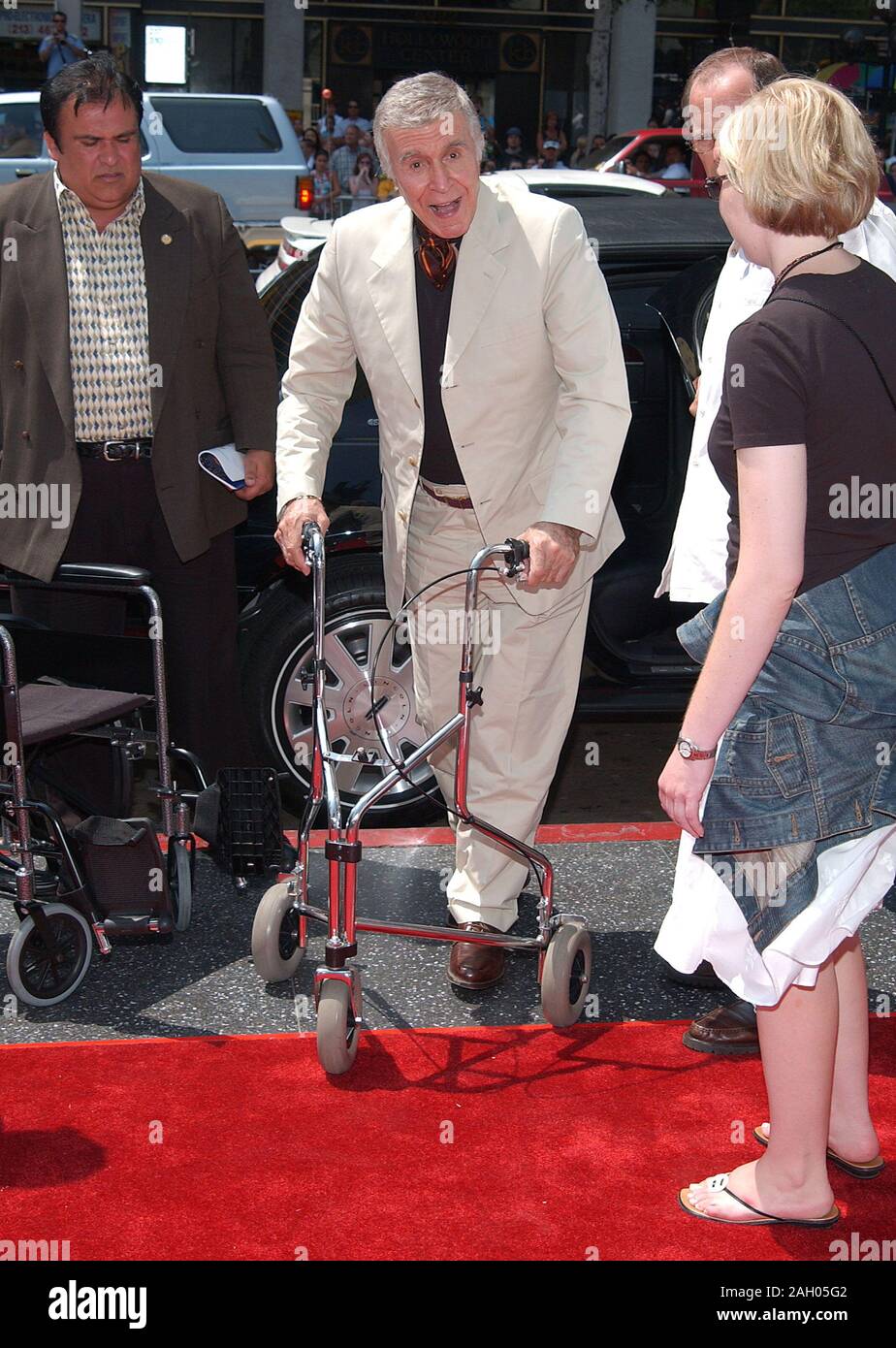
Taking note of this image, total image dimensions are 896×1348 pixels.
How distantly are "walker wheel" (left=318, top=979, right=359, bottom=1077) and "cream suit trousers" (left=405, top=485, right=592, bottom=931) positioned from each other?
0.66 m

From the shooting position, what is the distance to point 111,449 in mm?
4285

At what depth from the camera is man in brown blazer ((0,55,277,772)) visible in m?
4.19

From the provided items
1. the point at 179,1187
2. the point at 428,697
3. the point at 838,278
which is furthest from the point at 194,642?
the point at 838,278

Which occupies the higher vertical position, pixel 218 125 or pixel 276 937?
pixel 218 125

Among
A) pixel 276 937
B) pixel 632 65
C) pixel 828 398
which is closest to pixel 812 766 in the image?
pixel 828 398

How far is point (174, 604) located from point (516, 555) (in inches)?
58.9

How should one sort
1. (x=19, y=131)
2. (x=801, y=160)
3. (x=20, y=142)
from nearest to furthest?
(x=801, y=160), (x=20, y=142), (x=19, y=131)

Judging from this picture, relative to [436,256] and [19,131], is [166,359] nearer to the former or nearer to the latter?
[436,256]

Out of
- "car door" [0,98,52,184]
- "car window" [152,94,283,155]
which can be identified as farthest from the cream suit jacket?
"car window" [152,94,283,155]

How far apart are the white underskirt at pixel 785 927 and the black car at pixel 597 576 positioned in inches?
81.2

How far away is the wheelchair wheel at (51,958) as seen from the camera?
3676 mm

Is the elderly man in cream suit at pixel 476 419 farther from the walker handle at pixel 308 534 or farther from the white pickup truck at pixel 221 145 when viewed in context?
the white pickup truck at pixel 221 145

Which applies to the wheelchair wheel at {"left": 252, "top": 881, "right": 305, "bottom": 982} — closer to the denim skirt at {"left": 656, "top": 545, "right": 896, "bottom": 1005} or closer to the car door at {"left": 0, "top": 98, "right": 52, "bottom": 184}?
the denim skirt at {"left": 656, "top": 545, "right": 896, "bottom": 1005}

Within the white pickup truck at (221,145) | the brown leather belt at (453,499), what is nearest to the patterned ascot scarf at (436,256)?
the brown leather belt at (453,499)
